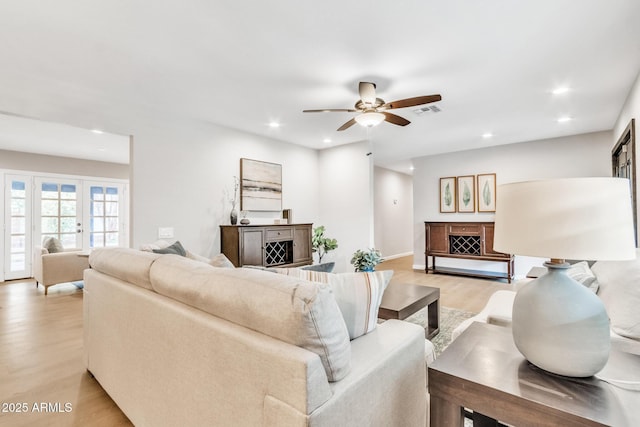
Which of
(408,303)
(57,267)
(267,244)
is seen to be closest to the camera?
(408,303)

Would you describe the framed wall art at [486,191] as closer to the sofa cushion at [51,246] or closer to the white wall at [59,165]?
the sofa cushion at [51,246]

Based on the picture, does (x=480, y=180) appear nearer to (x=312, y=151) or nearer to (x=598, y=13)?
(x=312, y=151)

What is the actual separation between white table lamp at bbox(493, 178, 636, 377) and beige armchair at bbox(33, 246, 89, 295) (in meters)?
5.78

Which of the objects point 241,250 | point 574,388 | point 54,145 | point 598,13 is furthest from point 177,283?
point 54,145

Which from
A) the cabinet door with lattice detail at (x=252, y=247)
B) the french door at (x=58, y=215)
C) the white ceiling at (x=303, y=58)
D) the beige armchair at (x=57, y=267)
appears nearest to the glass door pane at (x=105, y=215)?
the french door at (x=58, y=215)

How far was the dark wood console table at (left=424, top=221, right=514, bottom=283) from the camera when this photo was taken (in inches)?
209

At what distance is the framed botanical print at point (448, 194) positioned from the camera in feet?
19.9

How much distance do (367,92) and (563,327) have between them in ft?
7.65

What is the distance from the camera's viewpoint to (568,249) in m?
0.87

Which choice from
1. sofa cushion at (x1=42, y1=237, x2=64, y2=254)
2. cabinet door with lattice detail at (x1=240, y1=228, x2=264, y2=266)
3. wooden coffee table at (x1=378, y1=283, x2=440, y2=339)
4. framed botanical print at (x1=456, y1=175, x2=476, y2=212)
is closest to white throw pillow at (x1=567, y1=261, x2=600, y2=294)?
wooden coffee table at (x1=378, y1=283, x2=440, y2=339)

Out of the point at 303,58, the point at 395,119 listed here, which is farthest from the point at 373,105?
the point at 303,58

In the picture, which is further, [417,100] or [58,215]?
[58,215]

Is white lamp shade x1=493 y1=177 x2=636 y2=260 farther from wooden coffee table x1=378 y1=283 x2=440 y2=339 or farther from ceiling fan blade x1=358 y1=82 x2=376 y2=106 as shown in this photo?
ceiling fan blade x1=358 y1=82 x2=376 y2=106

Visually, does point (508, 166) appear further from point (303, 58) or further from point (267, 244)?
point (303, 58)
